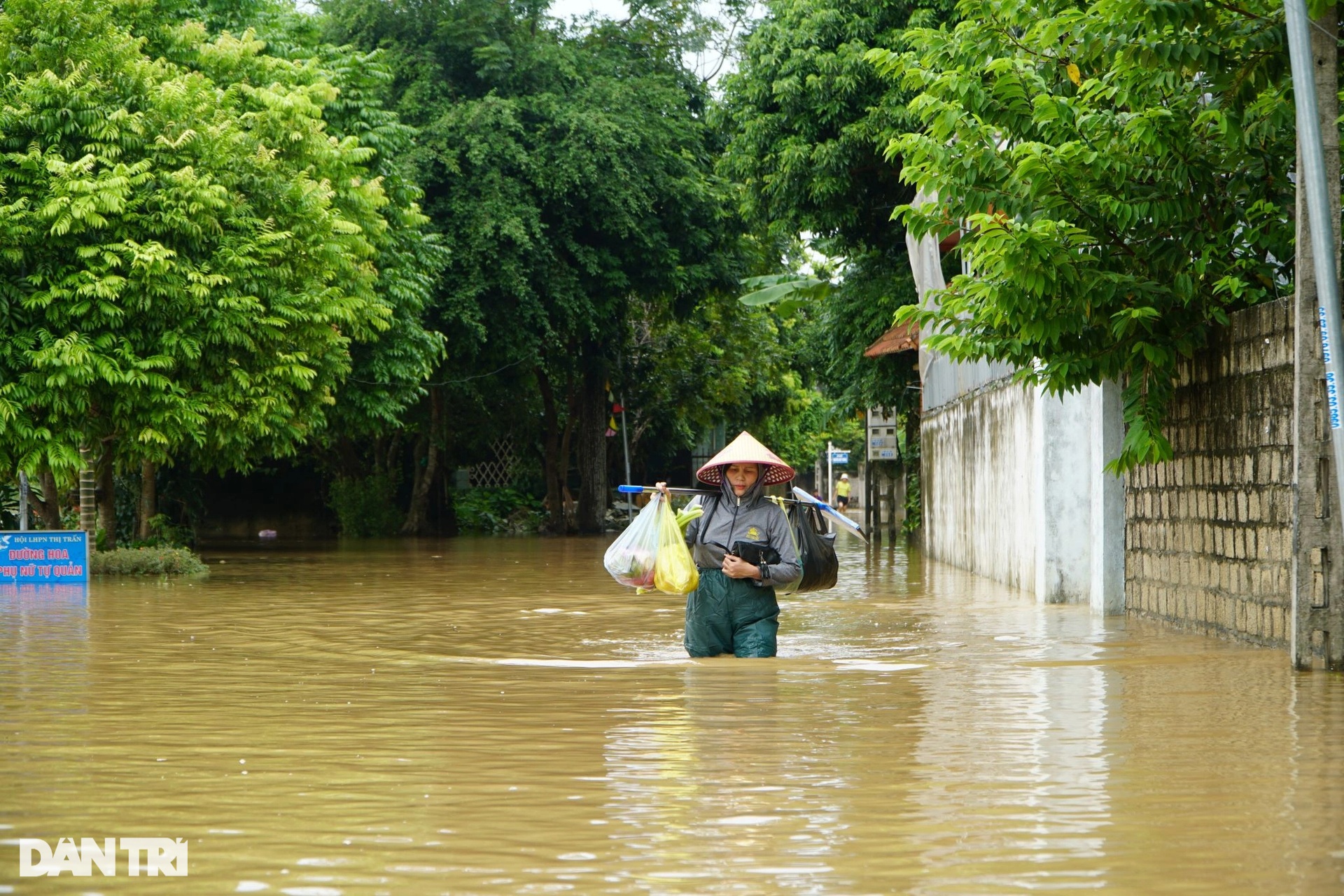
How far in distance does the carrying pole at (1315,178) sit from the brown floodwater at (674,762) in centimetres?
203

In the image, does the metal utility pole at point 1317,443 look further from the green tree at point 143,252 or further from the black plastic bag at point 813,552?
the green tree at point 143,252

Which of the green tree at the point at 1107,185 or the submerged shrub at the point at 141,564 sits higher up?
the green tree at the point at 1107,185

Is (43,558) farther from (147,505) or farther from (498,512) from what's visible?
(498,512)

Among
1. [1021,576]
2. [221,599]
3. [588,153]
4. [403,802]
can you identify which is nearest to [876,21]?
[588,153]

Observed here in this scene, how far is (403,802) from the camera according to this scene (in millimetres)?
6137

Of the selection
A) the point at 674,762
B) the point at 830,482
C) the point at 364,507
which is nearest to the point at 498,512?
the point at 364,507

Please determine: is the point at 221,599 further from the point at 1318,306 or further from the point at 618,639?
the point at 1318,306

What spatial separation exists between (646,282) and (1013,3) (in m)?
26.3

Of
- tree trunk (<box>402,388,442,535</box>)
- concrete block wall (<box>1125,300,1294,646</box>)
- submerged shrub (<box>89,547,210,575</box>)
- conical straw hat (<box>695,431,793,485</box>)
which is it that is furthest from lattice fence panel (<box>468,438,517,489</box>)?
conical straw hat (<box>695,431,793,485</box>)

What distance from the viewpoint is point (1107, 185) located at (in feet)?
36.4

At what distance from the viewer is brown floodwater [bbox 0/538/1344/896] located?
513cm

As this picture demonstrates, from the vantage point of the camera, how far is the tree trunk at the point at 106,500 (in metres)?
24.7

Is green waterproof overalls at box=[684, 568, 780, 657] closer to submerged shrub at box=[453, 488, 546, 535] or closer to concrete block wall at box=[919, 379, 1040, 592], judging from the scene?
concrete block wall at box=[919, 379, 1040, 592]
